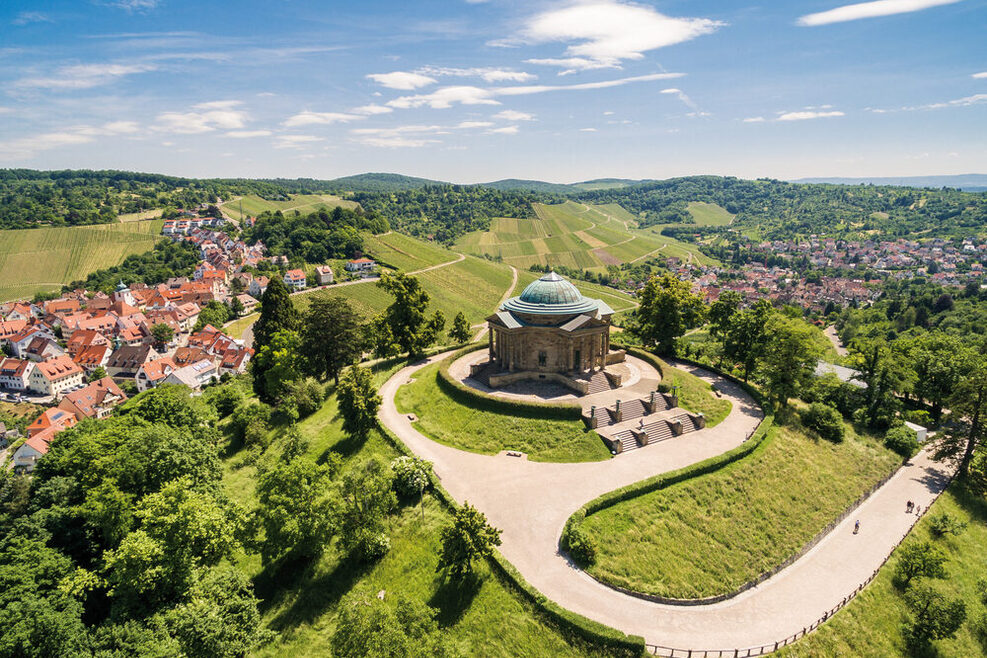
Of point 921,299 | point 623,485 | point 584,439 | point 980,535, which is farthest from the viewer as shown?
point 921,299

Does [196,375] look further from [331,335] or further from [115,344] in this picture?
[331,335]

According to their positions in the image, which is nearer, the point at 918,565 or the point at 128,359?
the point at 918,565

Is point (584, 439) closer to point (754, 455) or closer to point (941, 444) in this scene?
point (754, 455)

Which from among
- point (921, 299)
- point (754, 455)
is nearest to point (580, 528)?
point (754, 455)

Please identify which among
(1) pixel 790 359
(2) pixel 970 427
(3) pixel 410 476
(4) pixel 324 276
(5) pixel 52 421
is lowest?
(5) pixel 52 421

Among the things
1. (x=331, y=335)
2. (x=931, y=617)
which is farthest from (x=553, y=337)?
(x=931, y=617)

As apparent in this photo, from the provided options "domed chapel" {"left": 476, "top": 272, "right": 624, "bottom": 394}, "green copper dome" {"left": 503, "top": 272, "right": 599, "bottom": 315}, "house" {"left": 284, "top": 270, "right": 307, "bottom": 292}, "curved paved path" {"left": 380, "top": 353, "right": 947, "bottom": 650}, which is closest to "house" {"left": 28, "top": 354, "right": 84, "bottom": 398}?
"house" {"left": 284, "top": 270, "right": 307, "bottom": 292}

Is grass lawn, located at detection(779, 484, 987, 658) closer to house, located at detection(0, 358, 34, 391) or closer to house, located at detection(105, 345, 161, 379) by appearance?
house, located at detection(105, 345, 161, 379)
